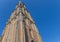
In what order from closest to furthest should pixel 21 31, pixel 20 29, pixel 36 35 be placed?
1. pixel 21 31
2. pixel 20 29
3. pixel 36 35

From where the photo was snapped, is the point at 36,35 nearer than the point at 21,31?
No

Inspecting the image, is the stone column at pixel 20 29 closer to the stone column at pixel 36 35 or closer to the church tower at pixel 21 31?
the church tower at pixel 21 31

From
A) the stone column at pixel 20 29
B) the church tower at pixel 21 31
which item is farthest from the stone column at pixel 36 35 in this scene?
the stone column at pixel 20 29

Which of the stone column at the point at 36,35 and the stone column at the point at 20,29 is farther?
the stone column at the point at 36,35

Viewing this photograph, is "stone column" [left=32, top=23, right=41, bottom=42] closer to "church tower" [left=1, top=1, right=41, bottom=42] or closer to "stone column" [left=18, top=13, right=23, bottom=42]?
"church tower" [left=1, top=1, right=41, bottom=42]

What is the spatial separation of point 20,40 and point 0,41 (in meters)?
8.61

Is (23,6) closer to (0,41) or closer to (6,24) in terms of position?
(6,24)

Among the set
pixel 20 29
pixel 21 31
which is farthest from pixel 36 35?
pixel 21 31

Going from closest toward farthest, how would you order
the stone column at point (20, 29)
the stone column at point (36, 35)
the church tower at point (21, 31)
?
the stone column at point (20, 29), the church tower at point (21, 31), the stone column at point (36, 35)

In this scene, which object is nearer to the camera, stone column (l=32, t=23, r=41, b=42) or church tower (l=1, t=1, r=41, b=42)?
church tower (l=1, t=1, r=41, b=42)

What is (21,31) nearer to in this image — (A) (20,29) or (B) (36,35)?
(A) (20,29)

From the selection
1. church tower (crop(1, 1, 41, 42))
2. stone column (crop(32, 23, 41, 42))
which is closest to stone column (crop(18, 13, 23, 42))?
church tower (crop(1, 1, 41, 42))

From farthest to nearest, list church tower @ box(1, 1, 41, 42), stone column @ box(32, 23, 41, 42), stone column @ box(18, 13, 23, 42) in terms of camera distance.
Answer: stone column @ box(32, 23, 41, 42) → church tower @ box(1, 1, 41, 42) → stone column @ box(18, 13, 23, 42)

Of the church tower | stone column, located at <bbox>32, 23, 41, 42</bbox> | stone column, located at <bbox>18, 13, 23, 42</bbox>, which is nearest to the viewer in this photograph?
stone column, located at <bbox>18, 13, 23, 42</bbox>
